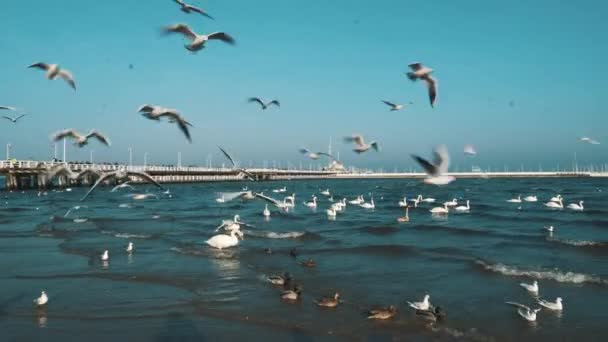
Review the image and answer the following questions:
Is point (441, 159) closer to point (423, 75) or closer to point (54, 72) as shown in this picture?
point (423, 75)

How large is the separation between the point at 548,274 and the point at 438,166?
7683mm

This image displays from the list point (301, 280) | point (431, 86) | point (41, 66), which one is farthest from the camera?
point (301, 280)

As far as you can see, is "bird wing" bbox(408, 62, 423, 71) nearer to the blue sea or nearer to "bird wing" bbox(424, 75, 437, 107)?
"bird wing" bbox(424, 75, 437, 107)

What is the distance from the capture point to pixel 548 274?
1441 cm

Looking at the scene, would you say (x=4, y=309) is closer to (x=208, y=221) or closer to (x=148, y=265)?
(x=148, y=265)

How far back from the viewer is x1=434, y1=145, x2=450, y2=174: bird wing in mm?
8422

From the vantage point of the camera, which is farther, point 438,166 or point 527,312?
point 527,312

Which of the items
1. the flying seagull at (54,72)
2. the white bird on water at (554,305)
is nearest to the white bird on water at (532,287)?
the white bird on water at (554,305)

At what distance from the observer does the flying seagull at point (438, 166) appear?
841 centimetres

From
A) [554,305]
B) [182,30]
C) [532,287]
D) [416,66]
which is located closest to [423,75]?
[416,66]

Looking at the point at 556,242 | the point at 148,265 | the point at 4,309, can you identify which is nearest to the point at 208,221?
the point at 148,265

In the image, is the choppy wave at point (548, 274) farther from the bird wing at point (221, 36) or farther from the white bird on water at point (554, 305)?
the bird wing at point (221, 36)

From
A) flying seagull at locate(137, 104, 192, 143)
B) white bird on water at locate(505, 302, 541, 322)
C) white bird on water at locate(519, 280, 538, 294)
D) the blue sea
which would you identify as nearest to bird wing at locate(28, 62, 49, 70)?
flying seagull at locate(137, 104, 192, 143)

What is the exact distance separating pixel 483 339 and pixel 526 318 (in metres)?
1.43
